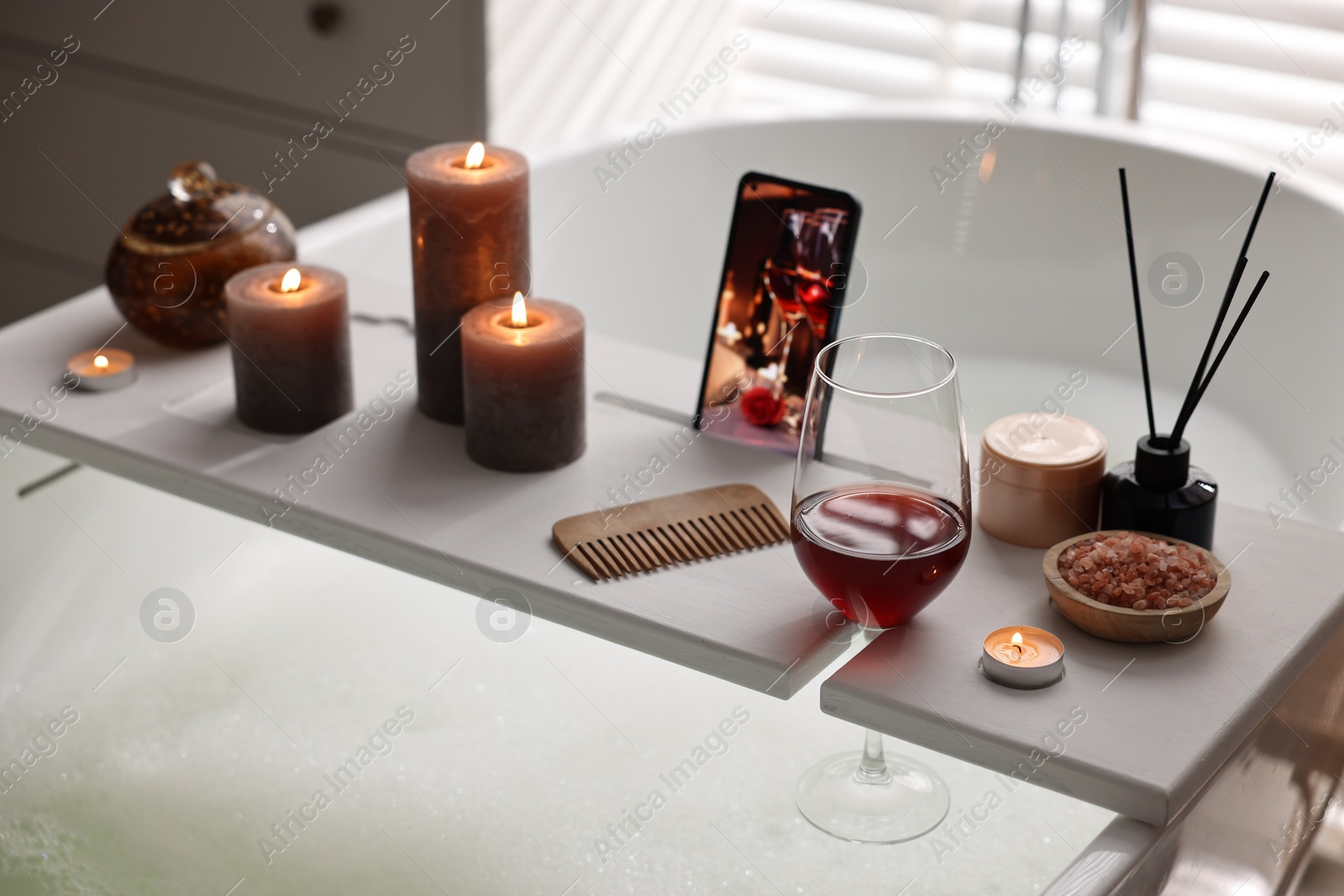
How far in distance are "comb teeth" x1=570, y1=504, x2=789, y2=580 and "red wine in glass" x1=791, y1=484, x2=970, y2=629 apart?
122 millimetres

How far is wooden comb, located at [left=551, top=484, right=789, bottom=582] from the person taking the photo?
35.4 inches

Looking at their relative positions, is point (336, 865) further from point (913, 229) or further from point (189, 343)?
point (913, 229)

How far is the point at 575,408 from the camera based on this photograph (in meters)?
1.00

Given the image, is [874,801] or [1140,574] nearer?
Answer: [1140,574]

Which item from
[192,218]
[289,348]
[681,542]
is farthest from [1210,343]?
[192,218]

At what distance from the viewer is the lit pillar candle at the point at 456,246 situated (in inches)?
40.1

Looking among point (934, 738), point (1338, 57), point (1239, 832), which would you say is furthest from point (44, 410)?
point (1338, 57)

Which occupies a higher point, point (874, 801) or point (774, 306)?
point (774, 306)

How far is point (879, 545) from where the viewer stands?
2.54 ft

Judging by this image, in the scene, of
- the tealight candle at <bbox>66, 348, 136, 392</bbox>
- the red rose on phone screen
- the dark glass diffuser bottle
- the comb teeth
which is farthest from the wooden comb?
the tealight candle at <bbox>66, 348, 136, 392</bbox>

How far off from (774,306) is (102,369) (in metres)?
0.54

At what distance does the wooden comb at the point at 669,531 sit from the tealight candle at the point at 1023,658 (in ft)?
0.58

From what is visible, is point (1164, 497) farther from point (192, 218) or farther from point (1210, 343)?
point (192, 218)

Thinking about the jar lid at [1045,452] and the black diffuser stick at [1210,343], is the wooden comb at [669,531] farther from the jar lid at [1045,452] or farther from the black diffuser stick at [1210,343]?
the black diffuser stick at [1210,343]
